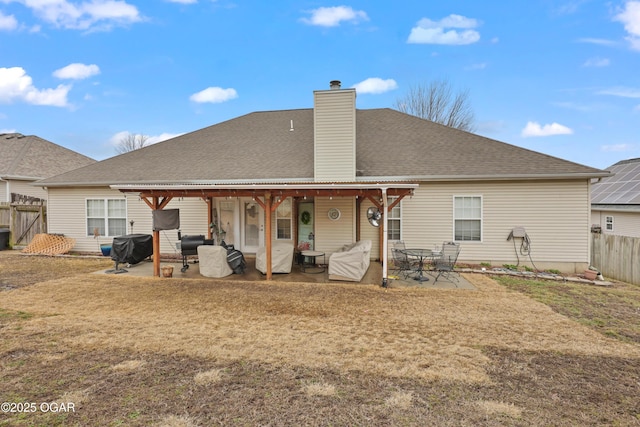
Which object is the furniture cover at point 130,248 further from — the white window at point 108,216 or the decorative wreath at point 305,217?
the decorative wreath at point 305,217

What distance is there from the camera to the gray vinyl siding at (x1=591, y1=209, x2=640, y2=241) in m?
13.1

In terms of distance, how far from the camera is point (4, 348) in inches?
161

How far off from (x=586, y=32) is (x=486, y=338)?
541 inches

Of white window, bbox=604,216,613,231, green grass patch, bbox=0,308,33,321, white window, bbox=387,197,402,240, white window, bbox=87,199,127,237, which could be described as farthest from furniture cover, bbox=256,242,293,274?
white window, bbox=604,216,613,231

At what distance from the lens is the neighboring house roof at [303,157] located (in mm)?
9180

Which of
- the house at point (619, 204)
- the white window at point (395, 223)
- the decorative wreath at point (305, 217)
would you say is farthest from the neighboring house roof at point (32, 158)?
the house at point (619, 204)

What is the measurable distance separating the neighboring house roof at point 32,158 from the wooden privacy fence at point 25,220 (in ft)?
8.51

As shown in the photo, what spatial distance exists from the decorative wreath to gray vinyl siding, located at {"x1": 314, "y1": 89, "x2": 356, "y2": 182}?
1.34 m

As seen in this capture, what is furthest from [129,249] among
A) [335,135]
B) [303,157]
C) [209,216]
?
[335,135]

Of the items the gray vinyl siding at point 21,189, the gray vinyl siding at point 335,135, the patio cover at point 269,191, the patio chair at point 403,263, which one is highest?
the gray vinyl siding at point 335,135

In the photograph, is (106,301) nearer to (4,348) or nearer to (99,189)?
(4,348)

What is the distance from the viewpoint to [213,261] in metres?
8.15

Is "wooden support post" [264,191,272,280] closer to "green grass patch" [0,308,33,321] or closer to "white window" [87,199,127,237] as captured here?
"green grass patch" [0,308,33,321]

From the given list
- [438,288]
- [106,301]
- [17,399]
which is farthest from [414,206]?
[17,399]
